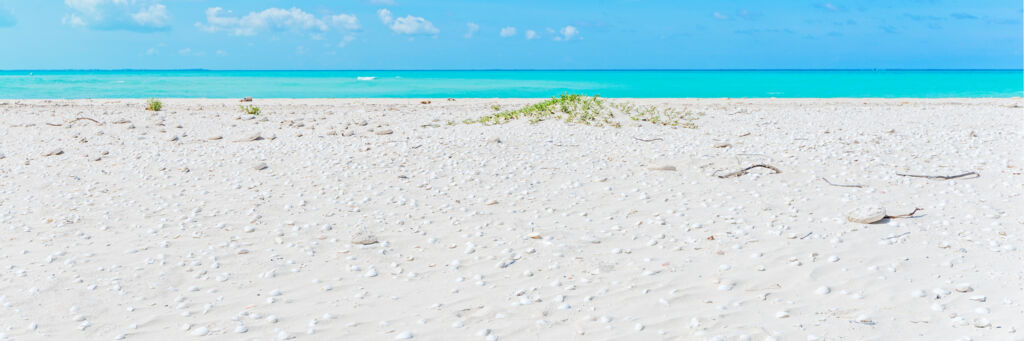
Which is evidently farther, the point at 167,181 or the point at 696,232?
the point at 167,181

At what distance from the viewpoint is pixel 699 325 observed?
397 cm

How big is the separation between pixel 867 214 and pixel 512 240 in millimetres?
2911

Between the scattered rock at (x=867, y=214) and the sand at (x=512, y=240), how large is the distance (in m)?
0.08

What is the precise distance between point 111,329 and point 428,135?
7796mm

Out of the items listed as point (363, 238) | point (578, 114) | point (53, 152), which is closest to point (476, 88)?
point (578, 114)

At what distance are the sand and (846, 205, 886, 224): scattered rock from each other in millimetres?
82

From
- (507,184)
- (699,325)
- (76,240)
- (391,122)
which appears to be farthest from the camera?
(391,122)

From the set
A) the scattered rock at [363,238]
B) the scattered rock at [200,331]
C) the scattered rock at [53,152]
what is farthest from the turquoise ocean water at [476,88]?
the scattered rock at [200,331]

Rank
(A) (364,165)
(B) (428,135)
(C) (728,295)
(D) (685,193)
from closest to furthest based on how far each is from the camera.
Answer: (C) (728,295) < (D) (685,193) < (A) (364,165) < (B) (428,135)

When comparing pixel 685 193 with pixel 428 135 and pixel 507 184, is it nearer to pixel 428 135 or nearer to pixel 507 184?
pixel 507 184

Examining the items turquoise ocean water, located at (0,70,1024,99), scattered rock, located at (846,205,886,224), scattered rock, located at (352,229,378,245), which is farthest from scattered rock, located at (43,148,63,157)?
turquoise ocean water, located at (0,70,1024,99)

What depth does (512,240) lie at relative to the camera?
5.76 metres

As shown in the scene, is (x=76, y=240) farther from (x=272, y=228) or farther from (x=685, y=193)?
(x=685, y=193)

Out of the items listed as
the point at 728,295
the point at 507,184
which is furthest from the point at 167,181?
the point at 728,295
